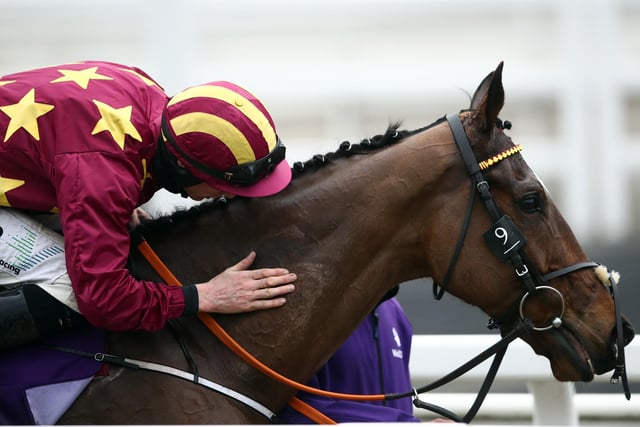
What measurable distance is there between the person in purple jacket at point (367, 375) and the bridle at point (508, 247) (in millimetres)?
456

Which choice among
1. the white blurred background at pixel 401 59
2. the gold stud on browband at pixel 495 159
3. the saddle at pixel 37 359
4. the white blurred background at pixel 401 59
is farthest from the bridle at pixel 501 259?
the white blurred background at pixel 401 59

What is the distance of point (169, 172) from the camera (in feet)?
9.14

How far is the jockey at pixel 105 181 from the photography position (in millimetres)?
2527

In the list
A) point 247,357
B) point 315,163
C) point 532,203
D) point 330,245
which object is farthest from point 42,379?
point 532,203

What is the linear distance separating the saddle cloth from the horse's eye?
1272 millimetres

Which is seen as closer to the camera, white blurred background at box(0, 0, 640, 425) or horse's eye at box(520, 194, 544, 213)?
horse's eye at box(520, 194, 544, 213)

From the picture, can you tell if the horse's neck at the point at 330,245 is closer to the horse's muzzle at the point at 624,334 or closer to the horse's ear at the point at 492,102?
the horse's ear at the point at 492,102

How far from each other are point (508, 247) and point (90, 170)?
3.83 ft

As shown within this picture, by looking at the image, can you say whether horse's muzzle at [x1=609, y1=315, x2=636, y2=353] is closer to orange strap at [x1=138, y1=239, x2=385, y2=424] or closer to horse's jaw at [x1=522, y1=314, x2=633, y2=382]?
horse's jaw at [x1=522, y1=314, x2=633, y2=382]

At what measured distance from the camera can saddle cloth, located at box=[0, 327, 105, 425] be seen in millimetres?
2660

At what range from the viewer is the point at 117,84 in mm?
2799

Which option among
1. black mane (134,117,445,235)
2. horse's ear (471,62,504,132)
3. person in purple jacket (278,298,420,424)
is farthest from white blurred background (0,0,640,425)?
horse's ear (471,62,504,132)

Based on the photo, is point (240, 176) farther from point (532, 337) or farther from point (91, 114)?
point (532, 337)

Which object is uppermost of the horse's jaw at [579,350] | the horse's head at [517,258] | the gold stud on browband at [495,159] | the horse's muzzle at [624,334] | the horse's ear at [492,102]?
the horse's ear at [492,102]
